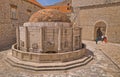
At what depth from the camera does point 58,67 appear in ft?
17.9

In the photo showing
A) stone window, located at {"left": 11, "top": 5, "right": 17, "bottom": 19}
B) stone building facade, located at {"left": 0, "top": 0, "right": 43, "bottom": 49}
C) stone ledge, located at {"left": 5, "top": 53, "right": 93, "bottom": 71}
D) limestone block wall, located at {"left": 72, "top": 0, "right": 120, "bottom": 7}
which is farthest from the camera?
limestone block wall, located at {"left": 72, "top": 0, "right": 120, "bottom": 7}

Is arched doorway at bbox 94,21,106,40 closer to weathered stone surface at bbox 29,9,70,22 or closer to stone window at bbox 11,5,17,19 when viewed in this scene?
weathered stone surface at bbox 29,9,70,22

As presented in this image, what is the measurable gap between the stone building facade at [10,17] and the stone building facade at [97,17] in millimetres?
8231

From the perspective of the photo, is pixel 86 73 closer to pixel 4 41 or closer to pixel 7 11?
pixel 4 41

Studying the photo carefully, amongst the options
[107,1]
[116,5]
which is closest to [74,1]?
[107,1]

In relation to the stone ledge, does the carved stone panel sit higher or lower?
higher

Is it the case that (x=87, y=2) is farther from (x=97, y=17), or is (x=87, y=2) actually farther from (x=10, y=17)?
(x=10, y=17)

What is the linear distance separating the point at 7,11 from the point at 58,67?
28.1 feet

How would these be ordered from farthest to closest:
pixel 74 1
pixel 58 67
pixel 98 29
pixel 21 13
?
1. pixel 74 1
2. pixel 98 29
3. pixel 21 13
4. pixel 58 67

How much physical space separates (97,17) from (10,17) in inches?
459

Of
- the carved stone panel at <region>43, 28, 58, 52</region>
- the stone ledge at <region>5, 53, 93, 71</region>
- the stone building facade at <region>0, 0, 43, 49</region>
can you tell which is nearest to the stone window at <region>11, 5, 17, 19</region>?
the stone building facade at <region>0, 0, 43, 49</region>

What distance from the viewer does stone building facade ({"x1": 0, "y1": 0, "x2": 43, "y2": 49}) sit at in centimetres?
1016

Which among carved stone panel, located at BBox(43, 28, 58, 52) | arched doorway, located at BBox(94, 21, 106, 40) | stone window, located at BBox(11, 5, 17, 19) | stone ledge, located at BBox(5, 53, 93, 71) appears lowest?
stone ledge, located at BBox(5, 53, 93, 71)

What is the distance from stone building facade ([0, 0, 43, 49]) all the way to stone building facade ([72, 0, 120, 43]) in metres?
8.23
